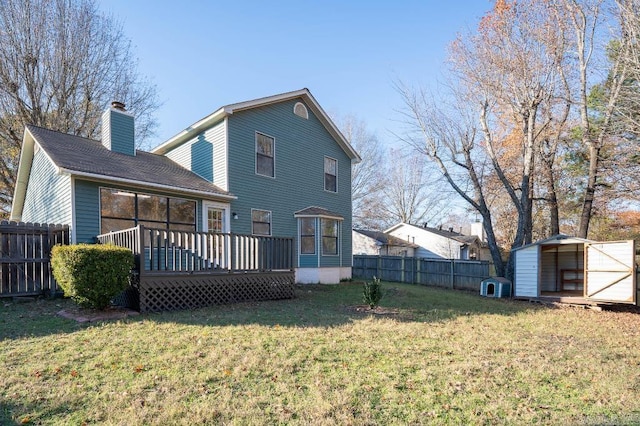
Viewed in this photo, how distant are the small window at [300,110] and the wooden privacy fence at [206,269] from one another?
6492mm

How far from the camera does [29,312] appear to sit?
6852 mm

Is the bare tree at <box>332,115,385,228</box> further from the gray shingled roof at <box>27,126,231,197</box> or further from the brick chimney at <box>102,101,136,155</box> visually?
the brick chimney at <box>102,101,136,155</box>

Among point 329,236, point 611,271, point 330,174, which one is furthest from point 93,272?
point 611,271

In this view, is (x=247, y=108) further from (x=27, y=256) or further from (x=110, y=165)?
(x=27, y=256)

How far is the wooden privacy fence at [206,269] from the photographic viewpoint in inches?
283

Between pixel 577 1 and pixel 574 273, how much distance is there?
9284 millimetres

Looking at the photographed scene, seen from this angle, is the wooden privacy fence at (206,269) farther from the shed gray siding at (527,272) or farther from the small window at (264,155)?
the shed gray siding at (527,272)

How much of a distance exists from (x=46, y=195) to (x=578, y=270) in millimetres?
17658

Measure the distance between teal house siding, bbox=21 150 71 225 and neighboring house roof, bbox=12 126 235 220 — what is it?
48cm

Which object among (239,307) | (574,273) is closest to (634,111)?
(574,273)

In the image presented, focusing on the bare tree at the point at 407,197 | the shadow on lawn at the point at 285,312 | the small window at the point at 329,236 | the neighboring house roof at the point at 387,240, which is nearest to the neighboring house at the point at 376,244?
the neighboring house roof at the point at 387,240

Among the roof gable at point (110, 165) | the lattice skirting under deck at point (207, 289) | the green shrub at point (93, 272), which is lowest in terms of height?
the lattice skirting under deck at point (207, 289)

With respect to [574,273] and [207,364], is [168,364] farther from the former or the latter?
[574,273]

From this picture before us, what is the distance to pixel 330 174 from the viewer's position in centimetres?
1578
